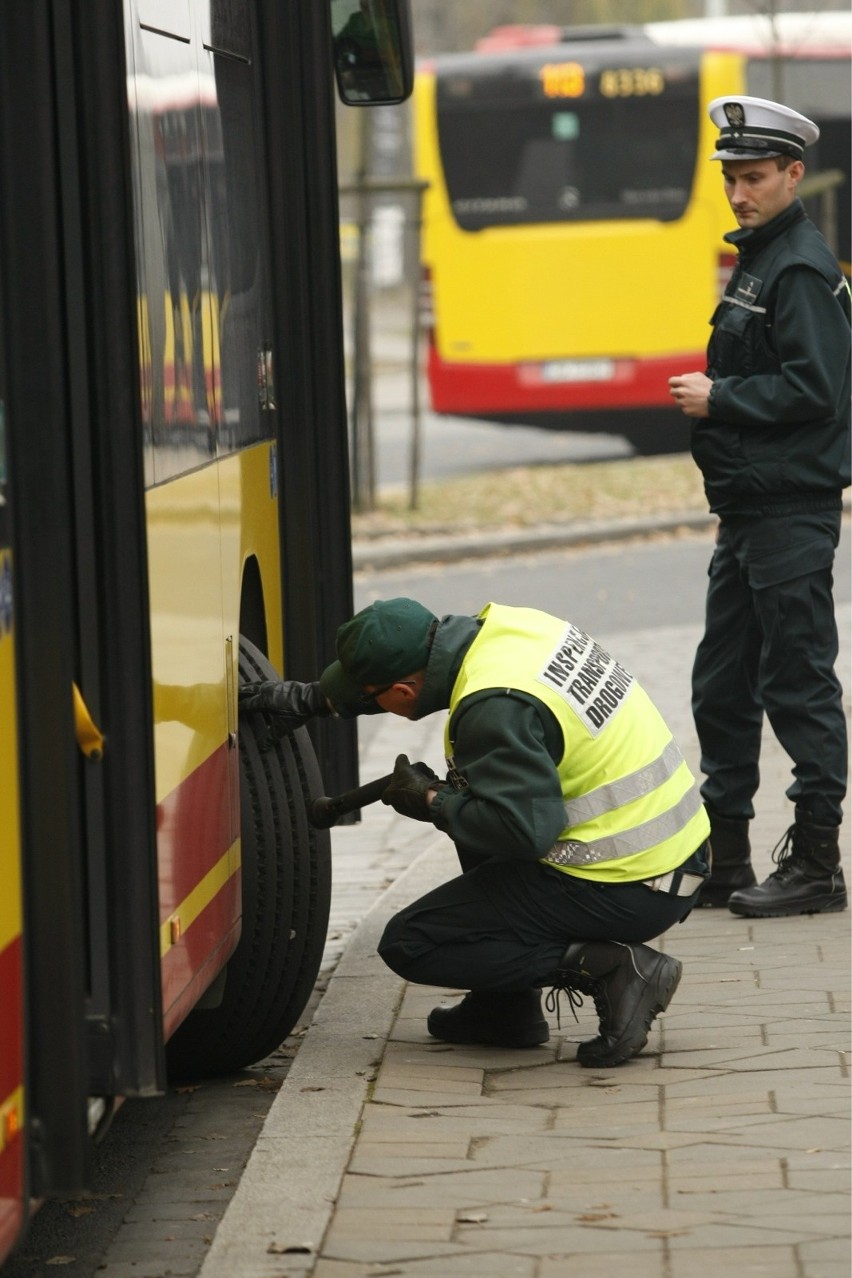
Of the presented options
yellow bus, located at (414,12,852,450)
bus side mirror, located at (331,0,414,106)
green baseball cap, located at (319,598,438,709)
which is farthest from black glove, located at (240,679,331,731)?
yellow bus, located at (414,12,852,450)

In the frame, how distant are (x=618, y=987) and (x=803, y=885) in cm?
135

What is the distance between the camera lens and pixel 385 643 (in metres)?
4.53

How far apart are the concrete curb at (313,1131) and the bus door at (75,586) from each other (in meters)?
0.39

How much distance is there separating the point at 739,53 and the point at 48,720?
1822cm

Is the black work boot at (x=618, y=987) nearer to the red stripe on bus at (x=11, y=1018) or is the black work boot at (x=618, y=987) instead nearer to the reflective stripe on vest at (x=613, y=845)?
the reflective stripe on vest at (x=613, y=845)

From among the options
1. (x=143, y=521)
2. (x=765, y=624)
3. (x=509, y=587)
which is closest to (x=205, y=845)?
(x=143, y=521)

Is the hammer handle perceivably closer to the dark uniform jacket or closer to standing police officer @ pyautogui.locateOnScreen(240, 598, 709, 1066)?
standing police officer @ pyautogui.locateOnScreen(240, 598, 709, 1066)

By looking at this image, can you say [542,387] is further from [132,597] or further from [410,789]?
[132,597]

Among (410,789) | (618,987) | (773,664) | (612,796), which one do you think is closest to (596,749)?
(612,796)

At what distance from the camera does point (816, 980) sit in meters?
5.27

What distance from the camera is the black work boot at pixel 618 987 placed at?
4688 mm

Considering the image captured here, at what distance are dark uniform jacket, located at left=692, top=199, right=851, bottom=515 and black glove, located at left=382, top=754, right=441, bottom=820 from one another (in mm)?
1450

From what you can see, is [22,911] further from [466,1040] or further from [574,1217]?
[466,1040]

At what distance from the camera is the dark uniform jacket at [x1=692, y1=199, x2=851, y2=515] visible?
18.6 feet
